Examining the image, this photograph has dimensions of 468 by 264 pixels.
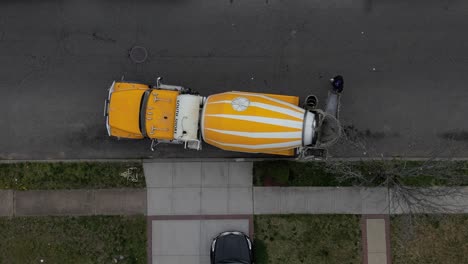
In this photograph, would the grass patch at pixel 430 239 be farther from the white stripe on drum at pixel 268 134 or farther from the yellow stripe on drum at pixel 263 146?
the white stripe on drum at pixel 268 134

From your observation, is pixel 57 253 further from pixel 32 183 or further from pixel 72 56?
pixel 72 56

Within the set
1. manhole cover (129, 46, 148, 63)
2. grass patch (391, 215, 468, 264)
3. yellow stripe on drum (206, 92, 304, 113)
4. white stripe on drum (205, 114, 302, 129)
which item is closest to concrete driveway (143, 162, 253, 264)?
yellow stripe on drum (206, 92, 304, 113)

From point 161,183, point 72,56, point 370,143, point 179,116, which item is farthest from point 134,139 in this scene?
point 370,143

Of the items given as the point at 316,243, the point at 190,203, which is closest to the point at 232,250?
the point at 190,203

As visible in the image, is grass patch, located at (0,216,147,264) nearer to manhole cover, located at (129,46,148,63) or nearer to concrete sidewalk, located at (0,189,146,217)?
concrete sidewalk, located at (0,189,146,217)

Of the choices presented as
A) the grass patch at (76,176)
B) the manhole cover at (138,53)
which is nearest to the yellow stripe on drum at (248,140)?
the grass patch at (76,176)

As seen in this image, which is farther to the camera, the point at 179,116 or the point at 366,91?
the point at 366,91
